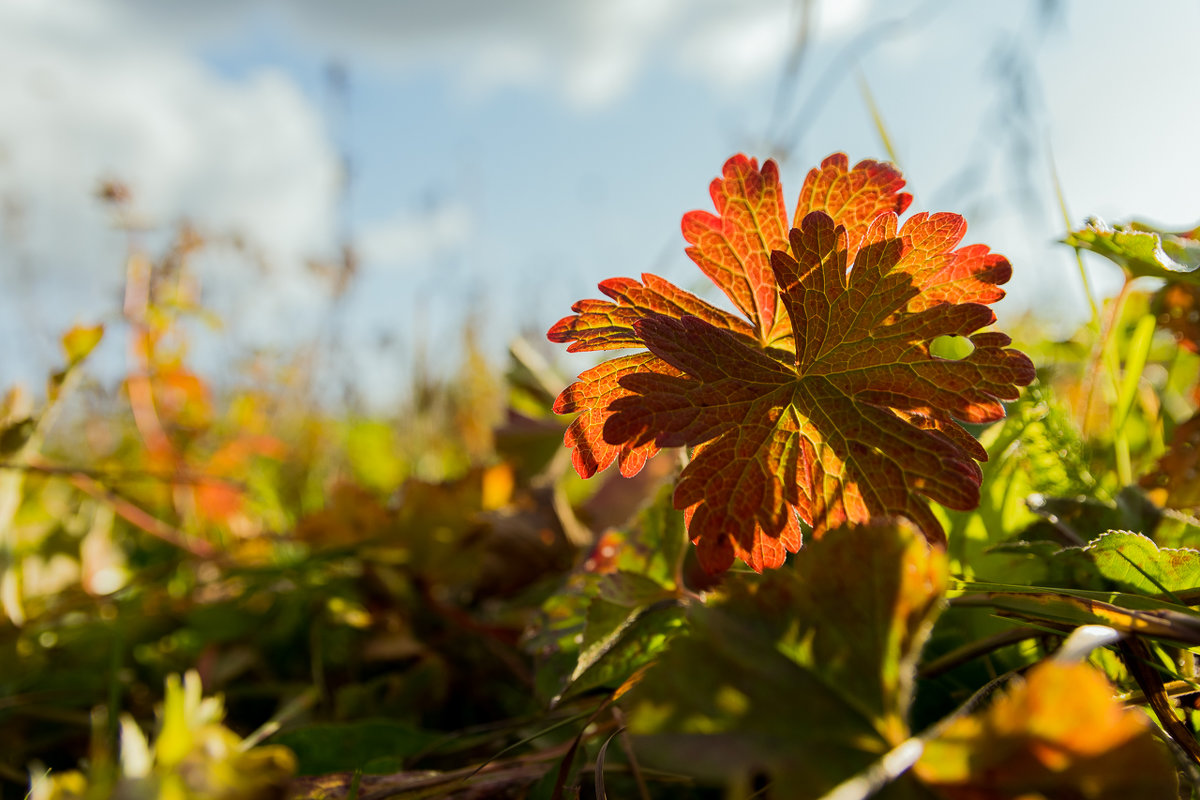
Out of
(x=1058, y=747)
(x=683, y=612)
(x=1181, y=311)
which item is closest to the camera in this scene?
(x=1058, y=747)

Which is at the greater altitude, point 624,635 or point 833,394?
point 833,394

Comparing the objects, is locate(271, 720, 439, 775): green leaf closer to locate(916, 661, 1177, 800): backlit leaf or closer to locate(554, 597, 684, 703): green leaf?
locate(554, 597, 684, 703): green leaf

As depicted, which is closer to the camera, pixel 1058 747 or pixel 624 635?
pixel 1058 747

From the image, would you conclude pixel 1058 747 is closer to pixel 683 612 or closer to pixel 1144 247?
pixel 683 612

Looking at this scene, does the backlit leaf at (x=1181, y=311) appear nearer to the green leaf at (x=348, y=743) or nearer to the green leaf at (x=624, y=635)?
the green leaf at (x=624, y=635)

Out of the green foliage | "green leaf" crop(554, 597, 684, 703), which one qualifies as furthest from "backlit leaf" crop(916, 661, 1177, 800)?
"green leaf" crop(554, 597, 684, 703)

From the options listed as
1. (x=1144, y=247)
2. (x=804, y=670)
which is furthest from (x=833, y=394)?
(x=1144, y=247)
